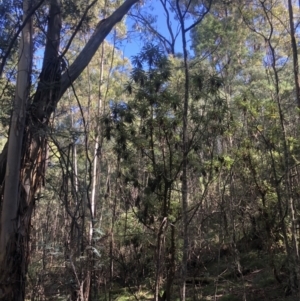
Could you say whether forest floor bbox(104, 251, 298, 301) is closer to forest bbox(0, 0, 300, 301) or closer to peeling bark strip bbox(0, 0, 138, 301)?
forest bbox(0, 0, 300, 301)

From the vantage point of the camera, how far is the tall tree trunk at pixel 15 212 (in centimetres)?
437

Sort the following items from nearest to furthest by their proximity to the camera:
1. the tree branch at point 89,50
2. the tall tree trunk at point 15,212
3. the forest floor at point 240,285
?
the tall tree trunk at point 15,212
the tree branch at point 89,50
the forest floor at point 240,285

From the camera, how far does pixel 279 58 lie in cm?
1341

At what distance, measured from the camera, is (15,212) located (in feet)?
14.7

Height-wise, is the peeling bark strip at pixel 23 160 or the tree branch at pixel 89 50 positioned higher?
the tree branch at pixel 89 50

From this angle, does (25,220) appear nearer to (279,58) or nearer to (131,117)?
(131,117)

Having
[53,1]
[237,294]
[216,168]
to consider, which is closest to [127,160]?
[216,168]

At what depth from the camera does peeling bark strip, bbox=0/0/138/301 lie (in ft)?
14.5

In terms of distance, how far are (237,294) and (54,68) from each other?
560cm

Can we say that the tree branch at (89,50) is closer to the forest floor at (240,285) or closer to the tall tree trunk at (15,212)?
the tall tree trunk at (15,212)

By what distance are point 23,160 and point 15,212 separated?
0.63m

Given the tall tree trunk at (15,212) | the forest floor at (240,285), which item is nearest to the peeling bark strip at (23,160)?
the tall tree trunk at (15,212)

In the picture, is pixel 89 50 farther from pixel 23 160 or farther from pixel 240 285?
pixel 240 285

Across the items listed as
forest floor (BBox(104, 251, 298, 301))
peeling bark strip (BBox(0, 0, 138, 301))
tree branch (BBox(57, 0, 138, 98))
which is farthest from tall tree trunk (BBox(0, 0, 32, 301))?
forest floor (BBox(104, 251, 298, 301))
